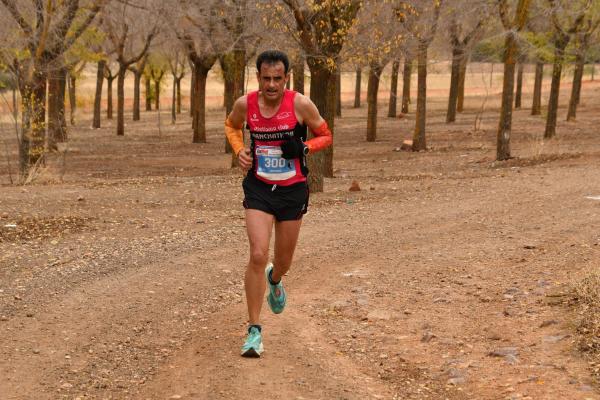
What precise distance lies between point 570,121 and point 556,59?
8.87 metres

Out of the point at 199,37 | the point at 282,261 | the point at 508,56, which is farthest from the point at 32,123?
the point at 282,261

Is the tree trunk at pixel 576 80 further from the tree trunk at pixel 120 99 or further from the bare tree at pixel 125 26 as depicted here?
the tree trunk at pixel 120 99

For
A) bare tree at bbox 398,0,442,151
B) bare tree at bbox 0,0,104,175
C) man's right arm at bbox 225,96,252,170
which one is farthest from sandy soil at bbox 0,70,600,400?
bare tree at bbox 398,0,442,151

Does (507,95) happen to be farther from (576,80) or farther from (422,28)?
(576,80)

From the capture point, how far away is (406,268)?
869cm

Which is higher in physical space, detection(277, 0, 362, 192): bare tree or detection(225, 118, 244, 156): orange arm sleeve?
detection(277, 0, 362, 192): bare tree

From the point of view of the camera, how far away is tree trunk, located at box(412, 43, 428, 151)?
74.0 ft

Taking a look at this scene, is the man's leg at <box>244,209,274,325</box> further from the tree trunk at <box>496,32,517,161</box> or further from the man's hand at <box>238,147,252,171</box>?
the tree trunk at <box>496,32,517,161</box>

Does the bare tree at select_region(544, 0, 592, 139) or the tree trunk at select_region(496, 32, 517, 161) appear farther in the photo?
the bare tree at select_region(544, 0, 592, 139)

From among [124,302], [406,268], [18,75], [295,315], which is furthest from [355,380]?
[18,75]

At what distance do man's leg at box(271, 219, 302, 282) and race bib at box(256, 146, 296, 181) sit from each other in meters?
0.35

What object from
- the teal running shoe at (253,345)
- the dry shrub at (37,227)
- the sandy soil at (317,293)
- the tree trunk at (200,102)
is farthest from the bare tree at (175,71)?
the teal running shoe at (253,345)

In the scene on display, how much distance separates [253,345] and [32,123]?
13.3 m

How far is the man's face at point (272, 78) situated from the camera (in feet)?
18.5
